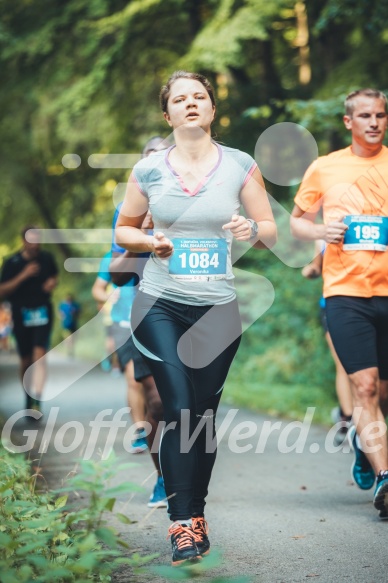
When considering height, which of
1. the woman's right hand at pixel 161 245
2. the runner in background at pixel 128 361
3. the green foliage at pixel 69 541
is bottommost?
the runner in background at pixel 128 361

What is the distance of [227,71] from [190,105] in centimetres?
1245

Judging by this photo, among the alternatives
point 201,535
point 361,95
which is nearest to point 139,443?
point 361,95

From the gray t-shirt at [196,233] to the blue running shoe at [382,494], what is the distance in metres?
1.30

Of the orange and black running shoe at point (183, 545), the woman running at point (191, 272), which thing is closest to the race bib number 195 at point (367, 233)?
the woman running at point (191, 272)

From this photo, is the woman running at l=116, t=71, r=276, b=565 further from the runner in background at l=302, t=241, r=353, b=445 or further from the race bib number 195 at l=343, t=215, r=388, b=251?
the runner in background at l=302, t=241, r=353, b=445

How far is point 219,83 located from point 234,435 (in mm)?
9661

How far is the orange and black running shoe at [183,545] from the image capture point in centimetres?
429

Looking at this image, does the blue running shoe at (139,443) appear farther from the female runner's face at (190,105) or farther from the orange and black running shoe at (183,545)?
the female runner's face at (190,105)

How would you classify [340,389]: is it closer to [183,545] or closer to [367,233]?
[367,233]

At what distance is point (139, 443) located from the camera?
7.82m

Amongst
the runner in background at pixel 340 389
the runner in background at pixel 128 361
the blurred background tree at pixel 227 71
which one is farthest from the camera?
the blurred background tree at pixel 227 71

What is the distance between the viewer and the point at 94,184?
27922 mm

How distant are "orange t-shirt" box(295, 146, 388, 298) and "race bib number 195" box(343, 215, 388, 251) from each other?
0.03m

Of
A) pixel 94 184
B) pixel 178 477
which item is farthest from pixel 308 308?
pixel 94 184
